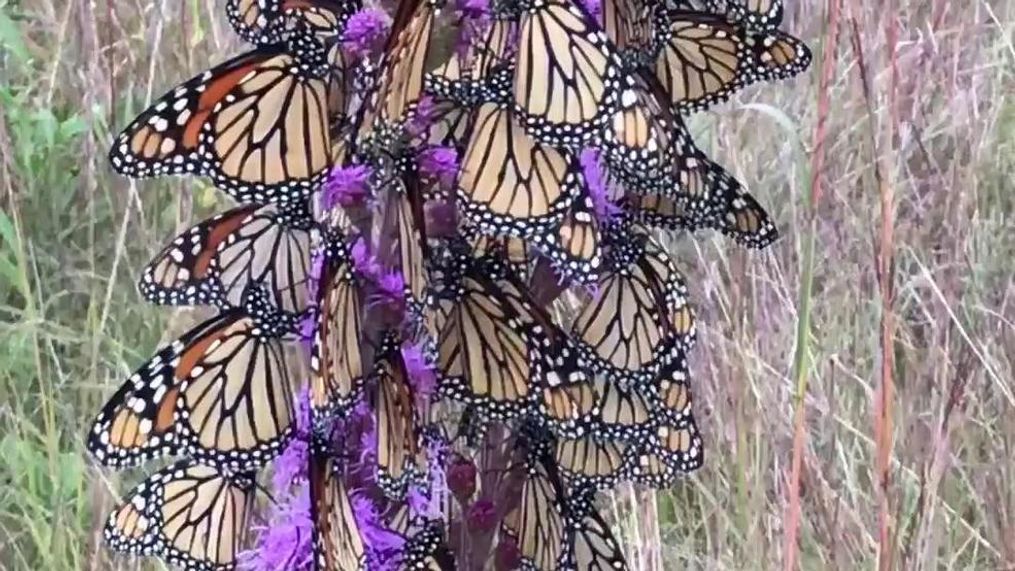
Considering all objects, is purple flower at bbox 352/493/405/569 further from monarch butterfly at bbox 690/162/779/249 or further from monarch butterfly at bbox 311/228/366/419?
monarch butterfly at bbox 690/162/779/249

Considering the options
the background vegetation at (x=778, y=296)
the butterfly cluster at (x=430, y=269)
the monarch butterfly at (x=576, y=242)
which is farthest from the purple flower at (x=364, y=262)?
the background vegetation at (x=778, y=296)

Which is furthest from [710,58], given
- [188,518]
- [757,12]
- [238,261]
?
[188,518]

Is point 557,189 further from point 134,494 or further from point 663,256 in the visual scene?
point 134,494

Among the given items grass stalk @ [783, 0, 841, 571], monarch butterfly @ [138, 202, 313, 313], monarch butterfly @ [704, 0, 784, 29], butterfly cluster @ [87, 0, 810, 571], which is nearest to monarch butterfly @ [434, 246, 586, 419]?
butterfly cluster @ [87, 0, 810, 571]

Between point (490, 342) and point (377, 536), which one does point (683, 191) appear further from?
point (377, 536)

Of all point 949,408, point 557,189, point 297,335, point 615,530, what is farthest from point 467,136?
point 615,530

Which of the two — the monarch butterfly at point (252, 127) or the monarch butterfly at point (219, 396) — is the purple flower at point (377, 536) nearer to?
the monarch butterfly at point (219, 396)
